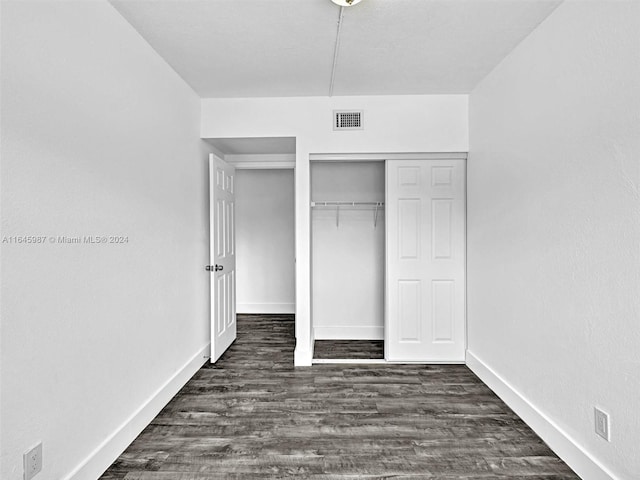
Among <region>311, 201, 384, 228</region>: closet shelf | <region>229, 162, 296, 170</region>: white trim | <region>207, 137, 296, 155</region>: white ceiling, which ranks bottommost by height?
<region>311, 201, 384, 228</region>: closet shelf

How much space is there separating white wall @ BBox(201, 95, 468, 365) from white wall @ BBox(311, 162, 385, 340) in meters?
0.93

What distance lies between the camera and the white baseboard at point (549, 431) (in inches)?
79.9

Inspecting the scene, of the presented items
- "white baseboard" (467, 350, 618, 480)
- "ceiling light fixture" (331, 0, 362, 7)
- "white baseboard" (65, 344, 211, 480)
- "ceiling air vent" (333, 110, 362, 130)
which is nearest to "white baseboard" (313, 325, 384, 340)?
"white baseboard" (467, 350, 618, 480)

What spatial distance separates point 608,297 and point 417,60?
2.08 m

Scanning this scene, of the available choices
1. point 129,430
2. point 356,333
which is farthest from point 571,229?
point 356,333

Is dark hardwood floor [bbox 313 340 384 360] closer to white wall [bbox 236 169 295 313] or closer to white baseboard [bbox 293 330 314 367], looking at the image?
white baseboard [bbox 293 330 314 367]

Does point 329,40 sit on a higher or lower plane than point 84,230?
higher

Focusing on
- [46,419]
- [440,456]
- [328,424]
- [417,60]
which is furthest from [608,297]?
[46,419]

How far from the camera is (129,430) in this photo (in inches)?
95.8

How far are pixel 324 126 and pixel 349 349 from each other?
2.36 m

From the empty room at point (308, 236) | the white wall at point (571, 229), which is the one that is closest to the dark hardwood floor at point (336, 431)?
the empty room at point (308, 236)

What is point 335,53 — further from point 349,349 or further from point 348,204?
point 349,349

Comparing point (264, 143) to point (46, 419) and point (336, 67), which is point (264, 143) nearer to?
point (336, 67)

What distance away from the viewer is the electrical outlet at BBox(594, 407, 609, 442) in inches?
76.3
